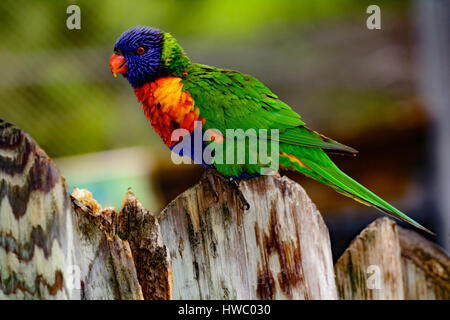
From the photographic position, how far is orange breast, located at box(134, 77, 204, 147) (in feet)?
5.69

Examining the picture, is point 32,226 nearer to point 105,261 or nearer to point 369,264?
point 105,261

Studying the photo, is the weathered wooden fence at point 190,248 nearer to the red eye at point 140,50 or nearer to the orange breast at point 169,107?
the orange breast at point 169,107

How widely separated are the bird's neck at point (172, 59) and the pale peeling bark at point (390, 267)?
35.8 inches

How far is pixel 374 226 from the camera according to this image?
153 centimetres

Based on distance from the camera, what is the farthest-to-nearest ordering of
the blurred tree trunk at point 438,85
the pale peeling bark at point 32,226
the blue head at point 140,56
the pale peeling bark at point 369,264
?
the blurred tree trunk at point 438,85 < the blue head at point 140,56 < the pale peeling bark at point 369,264 < the pale peeling bark at point 32,226

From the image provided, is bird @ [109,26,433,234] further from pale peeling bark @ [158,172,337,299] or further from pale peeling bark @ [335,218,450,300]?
pale peeling bark @ [158,172,337,299]

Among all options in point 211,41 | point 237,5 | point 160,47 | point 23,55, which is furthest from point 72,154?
point 160,47

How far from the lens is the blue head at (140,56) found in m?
1.85

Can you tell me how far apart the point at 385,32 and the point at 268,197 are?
255cm

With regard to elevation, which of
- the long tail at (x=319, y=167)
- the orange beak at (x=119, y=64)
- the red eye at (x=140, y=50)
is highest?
the red eye at (x=140, y=50)

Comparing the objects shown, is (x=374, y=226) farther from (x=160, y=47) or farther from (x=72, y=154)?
(x=72, y=154)

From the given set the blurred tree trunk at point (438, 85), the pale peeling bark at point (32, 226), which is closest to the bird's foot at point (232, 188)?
the pale peeling bark at point (32, 226)

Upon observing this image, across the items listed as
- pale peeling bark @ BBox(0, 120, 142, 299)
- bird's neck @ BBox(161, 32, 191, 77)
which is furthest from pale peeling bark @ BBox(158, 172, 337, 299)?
bird's neck @ BBox(161, 32, 191, 77)

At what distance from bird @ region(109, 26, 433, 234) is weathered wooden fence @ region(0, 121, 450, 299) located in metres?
0.30
